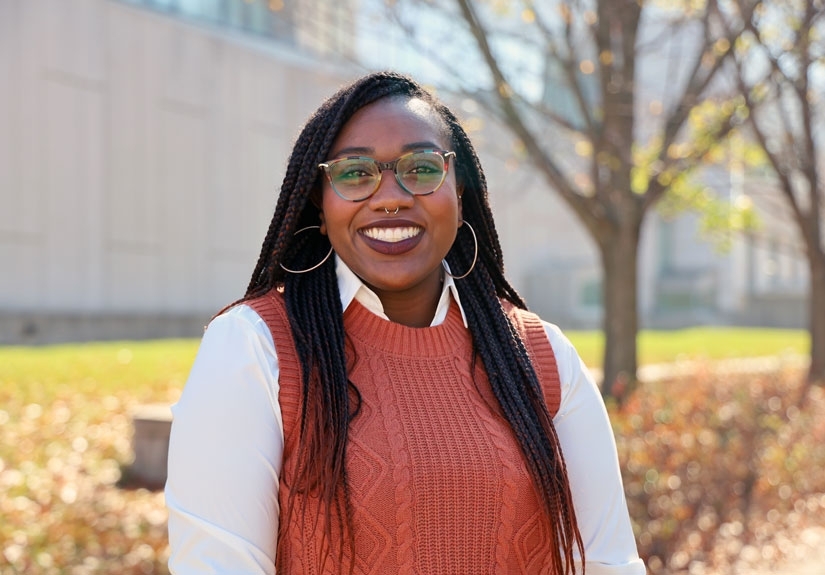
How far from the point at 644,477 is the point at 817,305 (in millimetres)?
8508

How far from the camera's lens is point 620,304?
374 inches

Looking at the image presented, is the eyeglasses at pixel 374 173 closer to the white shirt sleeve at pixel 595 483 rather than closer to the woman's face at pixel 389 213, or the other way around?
the woman's face at pixel 389 213

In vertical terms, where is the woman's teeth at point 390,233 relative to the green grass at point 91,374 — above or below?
above

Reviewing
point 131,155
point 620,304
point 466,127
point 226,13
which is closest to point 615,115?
point 620,304

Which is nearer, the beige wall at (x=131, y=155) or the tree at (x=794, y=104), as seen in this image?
the tree at (x=794, y=104)

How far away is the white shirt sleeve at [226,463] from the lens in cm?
200

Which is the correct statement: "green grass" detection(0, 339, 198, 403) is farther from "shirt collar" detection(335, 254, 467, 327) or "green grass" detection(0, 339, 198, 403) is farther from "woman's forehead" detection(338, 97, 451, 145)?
"woman's forehead" detection(338, 97, 451, 145)

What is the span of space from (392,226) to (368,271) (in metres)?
0.12

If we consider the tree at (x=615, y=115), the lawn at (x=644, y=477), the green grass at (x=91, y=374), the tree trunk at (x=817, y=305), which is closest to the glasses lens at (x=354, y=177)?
the lawn at (x=644, y=477)

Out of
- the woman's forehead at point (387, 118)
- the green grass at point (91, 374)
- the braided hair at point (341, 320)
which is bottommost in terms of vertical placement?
the green grass at point (91, 374)

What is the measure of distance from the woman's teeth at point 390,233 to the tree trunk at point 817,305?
450 inches

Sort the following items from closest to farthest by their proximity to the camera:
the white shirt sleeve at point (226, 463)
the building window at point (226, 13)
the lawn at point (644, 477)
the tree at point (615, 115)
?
the white shirt sleeve at point (226, 463), the lawn at point (644, 477), the tree at point (615, 115), the building window at point (226, 13)

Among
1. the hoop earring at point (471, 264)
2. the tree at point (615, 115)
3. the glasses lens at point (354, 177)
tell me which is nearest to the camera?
the glasses lens at point (354, 177)

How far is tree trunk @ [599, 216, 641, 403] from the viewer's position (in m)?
9.31
